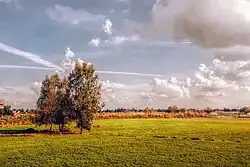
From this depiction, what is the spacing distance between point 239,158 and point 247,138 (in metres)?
16.7

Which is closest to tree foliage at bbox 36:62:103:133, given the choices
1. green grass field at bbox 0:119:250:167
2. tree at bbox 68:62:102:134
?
tree at bbox 68:62:102:134

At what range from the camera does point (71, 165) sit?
36688mm

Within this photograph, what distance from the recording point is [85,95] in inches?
2702

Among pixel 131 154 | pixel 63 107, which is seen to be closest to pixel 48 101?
pixel 63 107

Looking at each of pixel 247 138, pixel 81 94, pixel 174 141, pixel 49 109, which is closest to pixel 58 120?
pixel 49 109

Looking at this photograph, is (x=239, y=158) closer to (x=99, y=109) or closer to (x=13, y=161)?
(x=13, y=161)

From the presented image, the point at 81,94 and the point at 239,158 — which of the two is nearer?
the point at 239,158

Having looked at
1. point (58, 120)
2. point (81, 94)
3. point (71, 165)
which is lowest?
point (71, 165)

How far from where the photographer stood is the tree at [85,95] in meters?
68.5

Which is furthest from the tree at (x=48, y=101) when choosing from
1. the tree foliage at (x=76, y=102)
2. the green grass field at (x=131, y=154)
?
the green grass field at (x=131, y=154)

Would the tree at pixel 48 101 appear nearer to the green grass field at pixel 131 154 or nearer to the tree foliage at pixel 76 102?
the tree foliage at pixel 76 102

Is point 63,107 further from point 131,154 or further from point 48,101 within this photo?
point 131,154

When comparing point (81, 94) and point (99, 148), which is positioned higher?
point (81, 94)

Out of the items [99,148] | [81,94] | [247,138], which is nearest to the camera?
[99,148]
